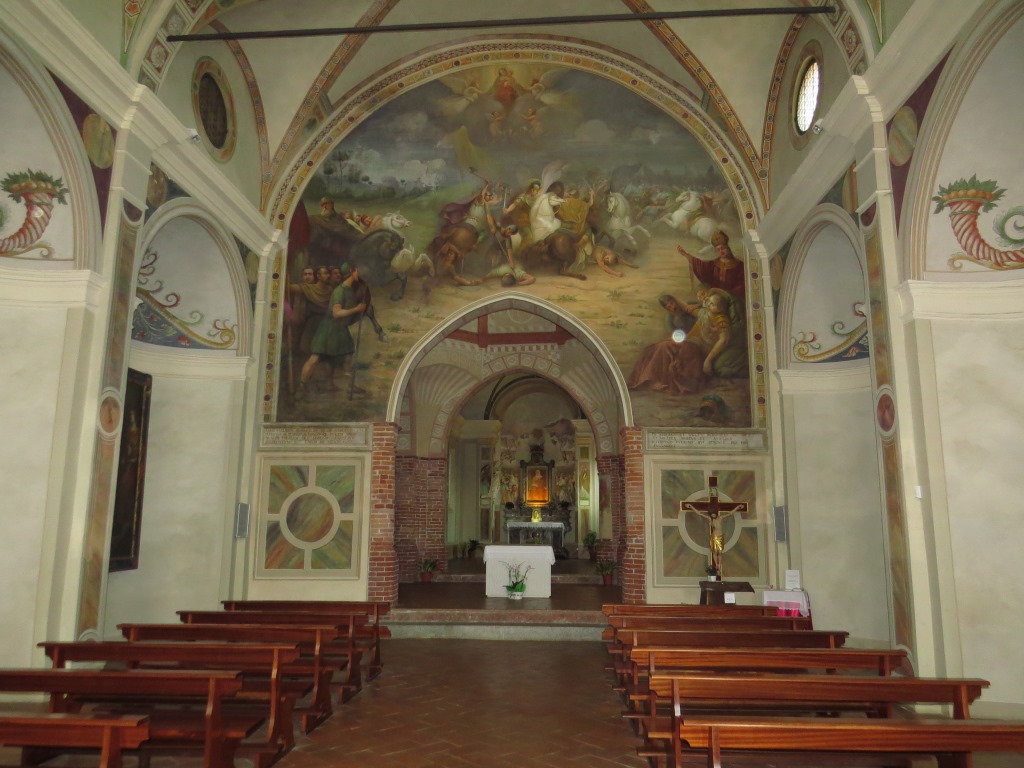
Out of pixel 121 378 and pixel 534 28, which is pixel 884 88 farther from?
pixel 121 378

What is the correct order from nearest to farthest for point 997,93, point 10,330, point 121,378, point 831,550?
point 997,93 < point 10,330 < point 121,378 < point 831,550

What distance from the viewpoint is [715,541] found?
11.4 metres

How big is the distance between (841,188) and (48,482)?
8.93 metres

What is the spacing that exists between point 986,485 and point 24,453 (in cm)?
885

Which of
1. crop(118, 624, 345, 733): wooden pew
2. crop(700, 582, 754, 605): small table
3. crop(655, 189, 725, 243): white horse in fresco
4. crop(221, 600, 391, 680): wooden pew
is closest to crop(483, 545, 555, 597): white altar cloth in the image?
crop(700, 582, 754, 605): small table

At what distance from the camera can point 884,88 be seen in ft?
25.8

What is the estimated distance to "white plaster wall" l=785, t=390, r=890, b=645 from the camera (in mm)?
10859

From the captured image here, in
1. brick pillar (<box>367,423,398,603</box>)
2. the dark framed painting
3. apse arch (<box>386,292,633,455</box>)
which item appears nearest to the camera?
the dark framed painting

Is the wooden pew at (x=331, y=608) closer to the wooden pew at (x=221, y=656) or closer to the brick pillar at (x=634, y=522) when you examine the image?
the wooden pew at (x=221, y=656)

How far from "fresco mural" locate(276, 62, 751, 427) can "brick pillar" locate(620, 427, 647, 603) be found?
27.3 inches

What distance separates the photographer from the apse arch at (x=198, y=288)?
11.1 meters

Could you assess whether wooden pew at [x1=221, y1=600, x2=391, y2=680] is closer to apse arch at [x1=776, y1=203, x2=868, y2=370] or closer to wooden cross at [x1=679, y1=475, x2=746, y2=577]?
wooden cross at [x1=679, y1=475, x2=746, y2=577]

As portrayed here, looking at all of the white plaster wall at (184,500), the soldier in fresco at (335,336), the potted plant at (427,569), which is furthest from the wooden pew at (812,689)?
the potted plant at (427,569)

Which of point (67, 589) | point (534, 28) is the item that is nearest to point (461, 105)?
point (534, 28)
